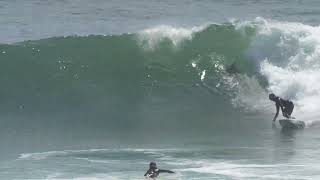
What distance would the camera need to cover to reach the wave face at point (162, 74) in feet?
84.1

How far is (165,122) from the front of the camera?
24016mm

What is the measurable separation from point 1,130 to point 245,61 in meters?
8.96

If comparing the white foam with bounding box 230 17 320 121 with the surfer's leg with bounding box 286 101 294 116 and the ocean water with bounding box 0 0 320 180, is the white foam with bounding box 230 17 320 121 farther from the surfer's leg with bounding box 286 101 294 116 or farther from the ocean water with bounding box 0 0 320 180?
the surfer's leg with bounding box 286 101 294 116

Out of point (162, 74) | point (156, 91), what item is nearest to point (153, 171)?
point (156, 91)

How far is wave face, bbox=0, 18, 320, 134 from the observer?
25.6 metres

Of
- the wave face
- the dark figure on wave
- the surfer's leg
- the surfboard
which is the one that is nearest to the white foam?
the wave face

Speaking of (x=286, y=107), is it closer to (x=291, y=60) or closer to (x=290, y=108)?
(x=290, y=108)

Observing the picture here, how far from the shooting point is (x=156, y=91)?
27.3 m

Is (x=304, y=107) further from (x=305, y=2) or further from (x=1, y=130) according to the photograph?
(x=305, y=2)

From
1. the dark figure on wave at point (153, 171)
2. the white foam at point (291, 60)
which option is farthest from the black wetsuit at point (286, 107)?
the dark figure on wave at point (153, 171)

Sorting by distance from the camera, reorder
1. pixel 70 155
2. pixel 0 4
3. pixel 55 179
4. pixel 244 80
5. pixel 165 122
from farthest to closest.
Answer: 1. pixel 0 4
2. pixel 244 80
3. pixel 165 122
4. pixel 70 155
5. pixel 55 179

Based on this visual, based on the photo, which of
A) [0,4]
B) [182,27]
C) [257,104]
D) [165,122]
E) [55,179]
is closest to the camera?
[55,179]

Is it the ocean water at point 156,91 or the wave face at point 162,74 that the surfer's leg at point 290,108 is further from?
the wave face at point 162,74

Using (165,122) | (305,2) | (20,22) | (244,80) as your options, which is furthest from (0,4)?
(165,122)
